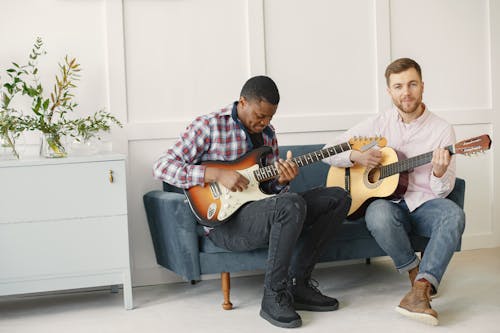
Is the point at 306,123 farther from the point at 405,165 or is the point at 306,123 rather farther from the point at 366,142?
→ the point at 405,165

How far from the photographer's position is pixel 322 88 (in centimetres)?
399

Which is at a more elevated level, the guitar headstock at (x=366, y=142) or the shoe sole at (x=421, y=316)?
the guitar headstock at (x=366, y=142)

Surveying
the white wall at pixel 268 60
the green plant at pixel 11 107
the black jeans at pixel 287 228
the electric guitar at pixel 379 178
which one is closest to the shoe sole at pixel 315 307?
the black jeans at pixel 287 228

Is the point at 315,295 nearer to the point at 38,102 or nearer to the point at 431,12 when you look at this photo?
the point at 38,102

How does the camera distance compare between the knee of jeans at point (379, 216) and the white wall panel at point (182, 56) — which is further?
the white wall panel at point (182, 56)

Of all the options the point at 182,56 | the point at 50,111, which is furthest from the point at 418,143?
the point at 50,111

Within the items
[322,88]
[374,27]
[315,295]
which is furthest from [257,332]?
[374,27]

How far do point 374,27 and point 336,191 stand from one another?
1.35 metres

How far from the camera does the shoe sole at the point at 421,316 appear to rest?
108 inches

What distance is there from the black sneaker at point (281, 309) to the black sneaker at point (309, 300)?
6.0 inches

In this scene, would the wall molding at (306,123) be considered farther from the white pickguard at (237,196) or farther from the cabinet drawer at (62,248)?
the white pickguard at (237,196)

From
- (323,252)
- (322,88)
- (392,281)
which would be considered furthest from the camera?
(322,88)

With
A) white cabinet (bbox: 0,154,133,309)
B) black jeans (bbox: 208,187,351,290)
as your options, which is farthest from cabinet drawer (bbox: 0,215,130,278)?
black jeans (bbox: 208,187,351,290)

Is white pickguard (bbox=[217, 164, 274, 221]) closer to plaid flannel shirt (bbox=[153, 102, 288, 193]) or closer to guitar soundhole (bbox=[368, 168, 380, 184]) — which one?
plaid flannel shirt (bbox=[153, 102, 288, 193])
